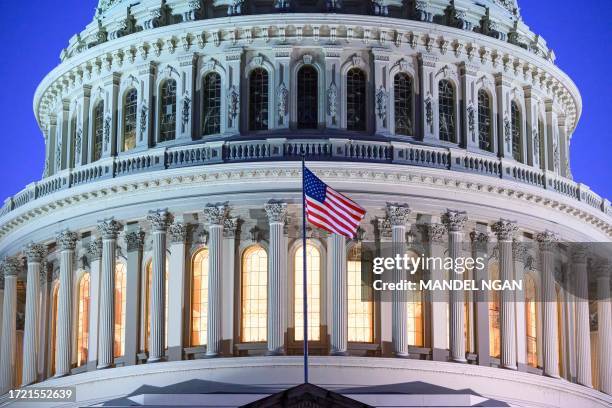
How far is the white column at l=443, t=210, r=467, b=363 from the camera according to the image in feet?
233

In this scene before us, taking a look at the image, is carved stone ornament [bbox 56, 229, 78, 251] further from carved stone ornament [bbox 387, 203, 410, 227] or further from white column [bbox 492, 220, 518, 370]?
white column [bbox 492, 220, 518, 370]

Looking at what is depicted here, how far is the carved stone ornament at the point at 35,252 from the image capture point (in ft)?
250

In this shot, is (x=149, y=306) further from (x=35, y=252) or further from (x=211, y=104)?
(x=211, y=104)

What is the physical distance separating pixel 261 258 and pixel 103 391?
7314 mm

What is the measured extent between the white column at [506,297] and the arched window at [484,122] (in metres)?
3.52

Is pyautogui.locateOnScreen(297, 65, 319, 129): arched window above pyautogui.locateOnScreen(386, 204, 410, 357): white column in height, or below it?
above

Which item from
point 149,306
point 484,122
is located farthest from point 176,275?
point 484,122

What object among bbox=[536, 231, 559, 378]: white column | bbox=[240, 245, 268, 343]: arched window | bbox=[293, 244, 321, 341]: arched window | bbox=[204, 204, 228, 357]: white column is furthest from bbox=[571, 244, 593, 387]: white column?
bbox=[204, 204, 228, 357]: white column

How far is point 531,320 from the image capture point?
247 feet

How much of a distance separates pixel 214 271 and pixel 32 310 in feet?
31.1

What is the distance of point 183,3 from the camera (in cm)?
7494

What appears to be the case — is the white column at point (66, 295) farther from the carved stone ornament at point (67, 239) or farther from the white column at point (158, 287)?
the white column at point (158, 287)

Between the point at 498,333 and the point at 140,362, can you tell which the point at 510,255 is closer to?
the point at 498,333

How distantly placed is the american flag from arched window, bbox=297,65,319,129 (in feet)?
24.3
